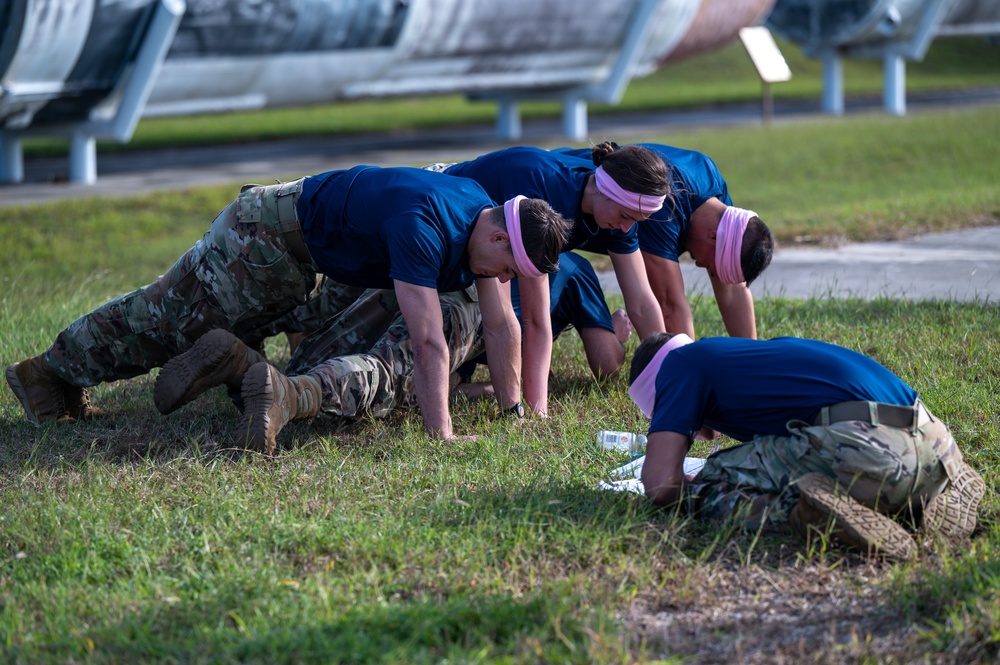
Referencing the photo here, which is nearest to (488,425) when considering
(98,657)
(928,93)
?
(98,657)

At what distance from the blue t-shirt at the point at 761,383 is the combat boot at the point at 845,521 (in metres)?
0.26

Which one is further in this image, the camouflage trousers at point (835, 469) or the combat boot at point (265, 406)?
the combat boot at point (265, 406)

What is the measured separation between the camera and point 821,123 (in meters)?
21.7

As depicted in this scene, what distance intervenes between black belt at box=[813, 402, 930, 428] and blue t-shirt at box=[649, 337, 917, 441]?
0.13 ft

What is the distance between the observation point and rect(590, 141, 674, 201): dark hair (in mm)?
5176

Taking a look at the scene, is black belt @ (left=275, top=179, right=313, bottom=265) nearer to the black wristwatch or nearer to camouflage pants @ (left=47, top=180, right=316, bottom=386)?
camouflage pants @ (left=47, top=180, right=316, bottom=386)

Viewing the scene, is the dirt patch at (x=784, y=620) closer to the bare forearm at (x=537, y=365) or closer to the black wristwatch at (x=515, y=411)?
the black wristwatch at (x=515, y=411)

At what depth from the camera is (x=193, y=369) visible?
16.2 feet

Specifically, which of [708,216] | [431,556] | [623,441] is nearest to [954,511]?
[623,441]

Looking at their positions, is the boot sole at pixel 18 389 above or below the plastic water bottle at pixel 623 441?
above

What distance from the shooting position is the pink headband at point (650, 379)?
4.19m

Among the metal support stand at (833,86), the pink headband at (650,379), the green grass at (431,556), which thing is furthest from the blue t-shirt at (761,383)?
the metal support stand at (833,86)

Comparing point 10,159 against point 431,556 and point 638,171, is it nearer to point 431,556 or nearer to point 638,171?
point 638,171

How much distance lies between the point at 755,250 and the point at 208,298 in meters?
2.44
